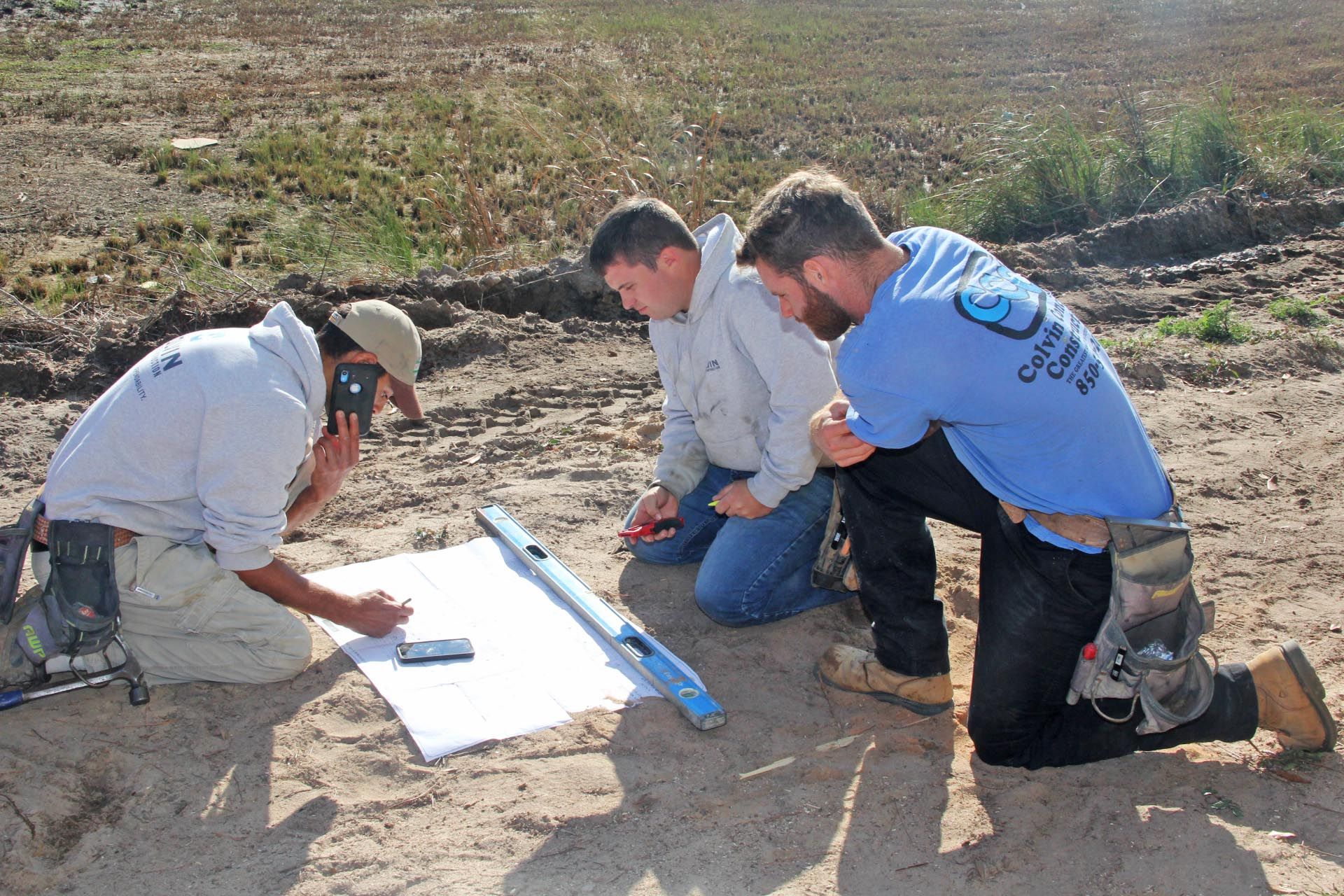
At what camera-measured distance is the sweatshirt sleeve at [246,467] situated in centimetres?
266

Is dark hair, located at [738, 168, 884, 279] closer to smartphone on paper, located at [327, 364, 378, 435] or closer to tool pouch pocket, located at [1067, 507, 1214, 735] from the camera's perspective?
tool pouch pocket, located at [1067, 507, 1214, 735]

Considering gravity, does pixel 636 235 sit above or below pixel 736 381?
above

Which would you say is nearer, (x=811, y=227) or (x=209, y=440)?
(x=811, y=227)

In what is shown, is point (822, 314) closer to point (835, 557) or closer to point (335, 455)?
point (835, 557)

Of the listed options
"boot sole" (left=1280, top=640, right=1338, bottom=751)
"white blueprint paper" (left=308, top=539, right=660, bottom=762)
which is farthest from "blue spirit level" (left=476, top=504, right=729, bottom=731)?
"boot sole" (left=1280, top=640, right=1338, bottom=751)

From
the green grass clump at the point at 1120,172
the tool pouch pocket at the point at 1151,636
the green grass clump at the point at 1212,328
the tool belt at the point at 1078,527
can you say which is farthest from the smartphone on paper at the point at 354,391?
the green grass clump at the point at 1120,172

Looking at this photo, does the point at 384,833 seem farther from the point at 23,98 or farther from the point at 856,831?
the point at 23,98

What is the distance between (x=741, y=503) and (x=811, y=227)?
110 centimetres

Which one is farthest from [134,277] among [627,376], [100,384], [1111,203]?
[1111,203]

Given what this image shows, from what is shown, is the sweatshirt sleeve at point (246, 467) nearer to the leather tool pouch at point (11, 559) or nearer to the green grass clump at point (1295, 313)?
the leather tool pouch at point (11, 559)

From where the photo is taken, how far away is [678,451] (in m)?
3.83

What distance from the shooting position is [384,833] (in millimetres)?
2496

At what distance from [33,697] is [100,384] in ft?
10.4

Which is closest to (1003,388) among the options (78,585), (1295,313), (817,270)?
(817,270)
